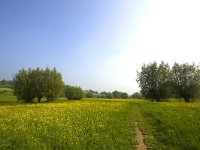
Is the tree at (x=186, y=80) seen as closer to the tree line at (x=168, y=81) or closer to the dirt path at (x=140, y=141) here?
the tree line at (x=168, y=81)

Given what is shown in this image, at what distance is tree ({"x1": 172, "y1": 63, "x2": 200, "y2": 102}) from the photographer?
69625 millimetres

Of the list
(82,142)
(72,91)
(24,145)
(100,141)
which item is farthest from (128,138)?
(72,91)

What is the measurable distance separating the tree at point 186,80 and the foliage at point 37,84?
42.8 metres

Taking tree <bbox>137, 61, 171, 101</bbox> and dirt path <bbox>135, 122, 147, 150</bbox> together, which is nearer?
dirt path <bbox>135, 122, 147, 150</bbox>

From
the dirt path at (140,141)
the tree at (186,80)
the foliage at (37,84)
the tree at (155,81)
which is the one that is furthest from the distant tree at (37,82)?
the dirt path at (140,141)

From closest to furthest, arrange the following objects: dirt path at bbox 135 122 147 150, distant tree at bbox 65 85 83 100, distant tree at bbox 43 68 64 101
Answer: dirt path at bbox 135 122 147 150, distant tree at bbox 43 68 64 101, distant tree at bbox 65 85 83 100

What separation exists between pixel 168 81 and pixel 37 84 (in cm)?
4537

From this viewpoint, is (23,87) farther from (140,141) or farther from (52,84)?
(140,141)

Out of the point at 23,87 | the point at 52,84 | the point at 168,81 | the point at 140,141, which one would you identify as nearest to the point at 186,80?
the point at 168,81

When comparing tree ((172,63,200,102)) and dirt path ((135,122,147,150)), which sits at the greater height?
tree ((172,63,200,102))

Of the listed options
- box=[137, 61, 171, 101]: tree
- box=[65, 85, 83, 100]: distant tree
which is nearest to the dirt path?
box=[137, 61, 171, 101]: tree

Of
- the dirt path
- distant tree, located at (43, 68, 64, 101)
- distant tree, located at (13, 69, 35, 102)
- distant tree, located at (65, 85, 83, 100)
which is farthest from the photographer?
distant tree, located at (65, 85, 83, 100)

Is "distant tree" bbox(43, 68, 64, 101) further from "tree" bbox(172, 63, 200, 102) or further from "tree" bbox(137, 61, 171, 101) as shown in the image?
"tree" bbox(172, 63, 200, 102)

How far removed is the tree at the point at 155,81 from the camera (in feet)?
226
